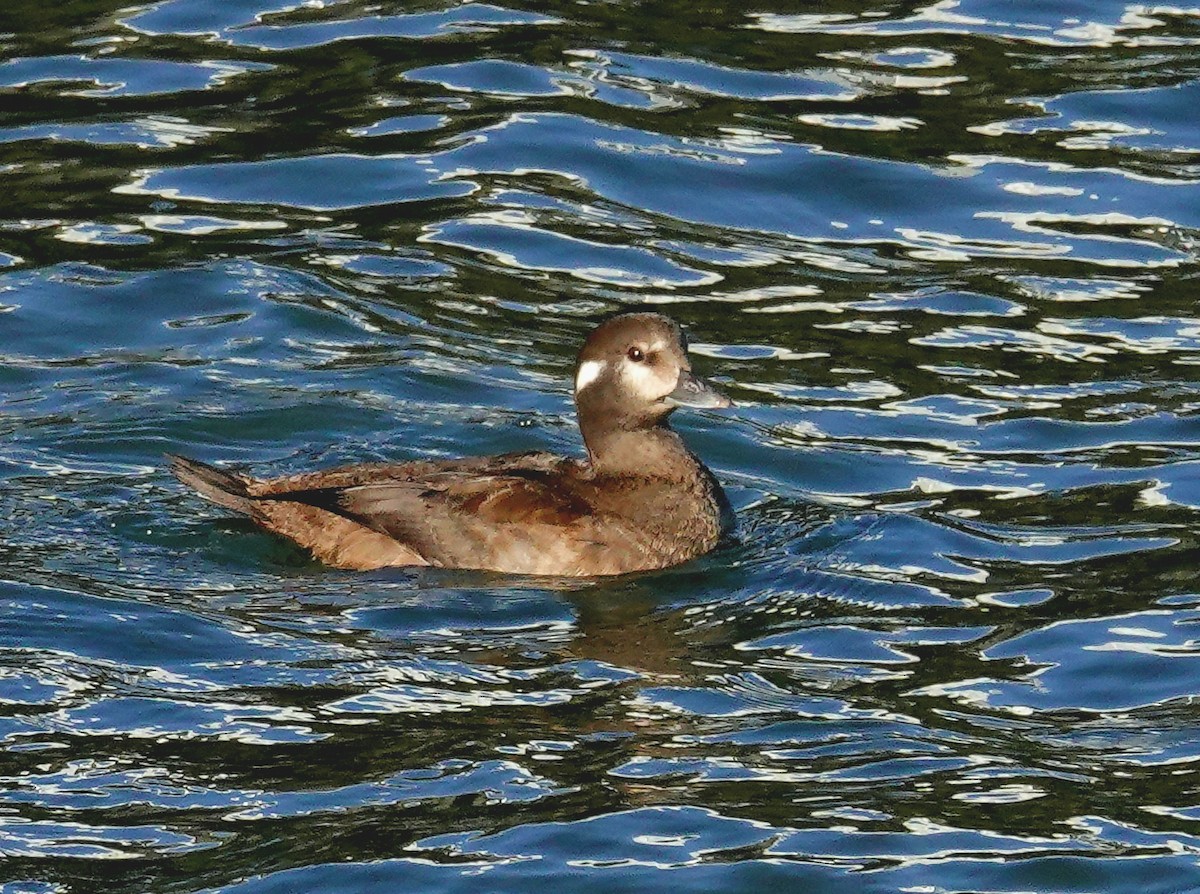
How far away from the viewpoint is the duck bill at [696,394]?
32.9 feet

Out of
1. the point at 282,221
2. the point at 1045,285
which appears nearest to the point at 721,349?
the point at 1045,285

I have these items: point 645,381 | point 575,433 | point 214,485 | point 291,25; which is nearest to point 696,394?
point 645,381

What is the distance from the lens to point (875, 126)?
1430cm

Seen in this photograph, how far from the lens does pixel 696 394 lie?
33.1 ft

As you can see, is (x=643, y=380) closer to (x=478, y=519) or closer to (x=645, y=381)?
(x=645, y=381)

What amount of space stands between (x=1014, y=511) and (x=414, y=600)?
2596 millimetres

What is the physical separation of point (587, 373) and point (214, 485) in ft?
5.23

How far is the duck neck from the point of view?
1027 centimetres

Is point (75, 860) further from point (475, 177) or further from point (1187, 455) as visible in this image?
point (475, 177)

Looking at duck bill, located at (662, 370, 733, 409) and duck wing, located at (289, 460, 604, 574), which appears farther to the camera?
duck bill, located at (662, 370, 733, 409)

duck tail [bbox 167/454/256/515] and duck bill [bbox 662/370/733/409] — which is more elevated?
duck bill [bbox 662/370/733/409]

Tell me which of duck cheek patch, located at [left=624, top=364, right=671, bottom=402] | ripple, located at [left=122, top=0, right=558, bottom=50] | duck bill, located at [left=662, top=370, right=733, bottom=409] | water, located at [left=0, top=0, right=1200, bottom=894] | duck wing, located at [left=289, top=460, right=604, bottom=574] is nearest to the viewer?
water, located at [left=0, top=0, right=1200, bottom=894]

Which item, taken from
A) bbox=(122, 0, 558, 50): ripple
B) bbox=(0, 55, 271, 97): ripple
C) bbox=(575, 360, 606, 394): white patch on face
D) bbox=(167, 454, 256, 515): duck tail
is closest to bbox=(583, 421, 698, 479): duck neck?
bbox=(575, 360, 606, 394): white patch on face

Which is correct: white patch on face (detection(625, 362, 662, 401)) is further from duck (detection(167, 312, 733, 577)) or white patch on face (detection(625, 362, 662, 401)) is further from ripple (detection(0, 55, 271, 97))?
ripple (detection(0, 55, 271, 97))
